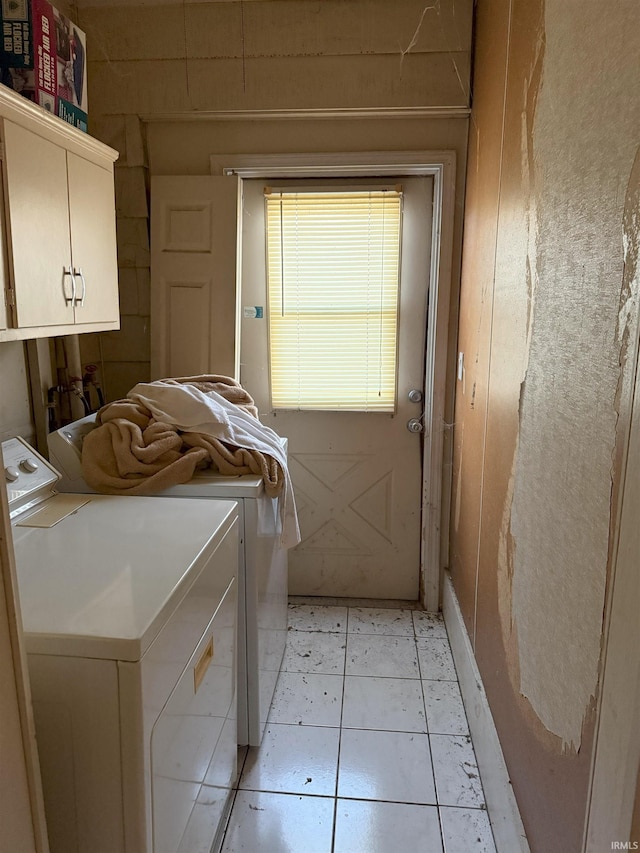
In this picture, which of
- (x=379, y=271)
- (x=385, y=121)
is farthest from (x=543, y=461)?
(x=385, y=121)

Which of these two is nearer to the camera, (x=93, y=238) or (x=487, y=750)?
(x=487, y=750)

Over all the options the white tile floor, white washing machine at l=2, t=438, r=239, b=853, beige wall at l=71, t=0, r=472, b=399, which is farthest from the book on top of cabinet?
the white tile floor

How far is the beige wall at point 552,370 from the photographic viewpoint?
3.18ft

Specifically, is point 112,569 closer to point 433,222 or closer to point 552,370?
point 552,370

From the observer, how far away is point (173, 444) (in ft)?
6.26

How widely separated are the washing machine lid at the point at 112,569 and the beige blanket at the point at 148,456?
93 millimetres

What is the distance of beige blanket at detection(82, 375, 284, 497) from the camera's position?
1.83 metres

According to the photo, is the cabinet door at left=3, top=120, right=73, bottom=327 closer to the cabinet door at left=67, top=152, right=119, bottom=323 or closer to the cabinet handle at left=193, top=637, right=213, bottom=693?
the cabinet door at left=67, top=152, right=119, bottom=323

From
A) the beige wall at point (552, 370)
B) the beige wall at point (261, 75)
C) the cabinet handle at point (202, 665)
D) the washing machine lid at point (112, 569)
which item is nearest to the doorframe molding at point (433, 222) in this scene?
the beige wall at point (261, 75)

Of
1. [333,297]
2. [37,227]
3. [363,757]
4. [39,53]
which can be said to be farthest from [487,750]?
[39,53]

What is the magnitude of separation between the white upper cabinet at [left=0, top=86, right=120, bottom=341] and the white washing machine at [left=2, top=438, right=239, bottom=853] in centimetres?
55

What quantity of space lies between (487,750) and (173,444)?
1.35 metres

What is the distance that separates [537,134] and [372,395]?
150 centimetres

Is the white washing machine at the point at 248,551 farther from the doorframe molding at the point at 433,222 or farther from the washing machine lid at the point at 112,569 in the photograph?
the doorframe molding at the point at 433,222
